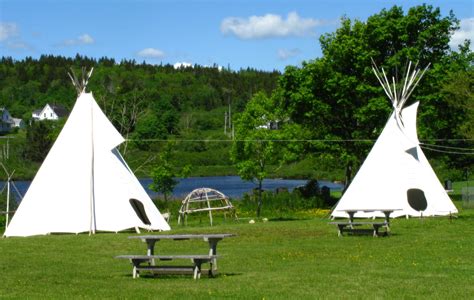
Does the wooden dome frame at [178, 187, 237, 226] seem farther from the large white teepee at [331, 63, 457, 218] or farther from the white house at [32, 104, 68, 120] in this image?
the white house at [32, 104, 68, 120]

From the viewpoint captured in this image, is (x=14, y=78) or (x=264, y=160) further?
(x=14, y=78)

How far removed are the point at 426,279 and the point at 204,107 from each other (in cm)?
14400

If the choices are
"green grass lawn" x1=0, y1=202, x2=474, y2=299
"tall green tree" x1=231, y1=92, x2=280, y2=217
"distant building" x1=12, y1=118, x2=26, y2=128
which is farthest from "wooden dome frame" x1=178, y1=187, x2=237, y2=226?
"distant building" x1=12, y1=118, x2=26, y2=128

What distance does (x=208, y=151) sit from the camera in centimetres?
9994

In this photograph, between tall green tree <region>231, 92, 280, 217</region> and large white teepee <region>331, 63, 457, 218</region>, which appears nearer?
large white teepee <region>331, 63, 457, 218</region>

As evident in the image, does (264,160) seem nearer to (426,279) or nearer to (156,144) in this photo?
(426,279)

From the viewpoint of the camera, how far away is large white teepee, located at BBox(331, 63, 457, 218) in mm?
34906

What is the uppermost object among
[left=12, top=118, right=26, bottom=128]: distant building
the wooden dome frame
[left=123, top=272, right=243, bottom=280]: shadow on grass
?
[left=12, top=118, right=26, bottom=128]: distant building

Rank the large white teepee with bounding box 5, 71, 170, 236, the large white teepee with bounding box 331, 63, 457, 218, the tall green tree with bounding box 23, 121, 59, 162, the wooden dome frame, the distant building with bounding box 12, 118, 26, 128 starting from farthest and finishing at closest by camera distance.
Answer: the distant building with bounding box 12, 118, 26, 128, the tall green tree with bounding box 23, 121, 59, 162, the large white teepee with bounding box 331, 63, 457, 218, the wooden dome frame, the large white teepee with bounding box 5, 71, 170, 236

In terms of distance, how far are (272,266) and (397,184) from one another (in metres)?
17.9

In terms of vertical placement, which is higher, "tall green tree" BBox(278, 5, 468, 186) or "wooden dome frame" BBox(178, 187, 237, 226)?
"tall green tree" BBox(278, 5, 468, 186)

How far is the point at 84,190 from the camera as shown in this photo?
30.2 m

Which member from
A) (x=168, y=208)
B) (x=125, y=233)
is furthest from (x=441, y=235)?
(x=168, y=208)

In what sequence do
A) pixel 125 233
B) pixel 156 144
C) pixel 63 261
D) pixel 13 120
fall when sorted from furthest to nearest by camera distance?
pixel 13 120
pixel 156 144
pixel 125 233
pixel 63 261
